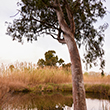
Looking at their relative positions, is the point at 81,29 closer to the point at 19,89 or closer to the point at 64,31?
the point at 64,31

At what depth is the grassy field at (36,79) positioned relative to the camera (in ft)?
32.8

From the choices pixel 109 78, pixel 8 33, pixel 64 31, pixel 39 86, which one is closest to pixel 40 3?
pixel 64 31

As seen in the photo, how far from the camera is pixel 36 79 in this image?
11.4m

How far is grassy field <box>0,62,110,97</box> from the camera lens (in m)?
10.0

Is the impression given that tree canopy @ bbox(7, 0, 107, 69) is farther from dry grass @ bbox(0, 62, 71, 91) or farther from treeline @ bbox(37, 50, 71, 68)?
treeline @ bbox(37, 50, 71, 68)

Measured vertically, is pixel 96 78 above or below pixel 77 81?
below

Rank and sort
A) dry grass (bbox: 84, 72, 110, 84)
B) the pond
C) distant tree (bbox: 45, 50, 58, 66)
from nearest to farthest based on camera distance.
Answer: the pond, dry grass (bbox: 84, 72, 110, 84), distant tree (bbox: 45, 50, 58, 66)

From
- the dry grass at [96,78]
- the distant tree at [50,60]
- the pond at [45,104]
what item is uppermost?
the distant tree at [50,60]

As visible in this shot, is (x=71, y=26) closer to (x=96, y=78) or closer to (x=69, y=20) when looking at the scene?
(x=69, y=20)

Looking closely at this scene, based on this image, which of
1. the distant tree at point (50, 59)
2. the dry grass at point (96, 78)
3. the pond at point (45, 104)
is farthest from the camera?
the distant tree at point (50, 59)

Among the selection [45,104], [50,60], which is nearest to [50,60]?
[50,60]

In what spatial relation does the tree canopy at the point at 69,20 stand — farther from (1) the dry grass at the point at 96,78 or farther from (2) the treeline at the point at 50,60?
(2) the treeline at the point at 50,60

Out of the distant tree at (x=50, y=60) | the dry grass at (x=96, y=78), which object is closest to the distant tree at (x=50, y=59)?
the distant tree at (x=50, y=60)

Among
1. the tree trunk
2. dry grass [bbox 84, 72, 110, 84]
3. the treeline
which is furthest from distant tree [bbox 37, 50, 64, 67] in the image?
the tree trunk
